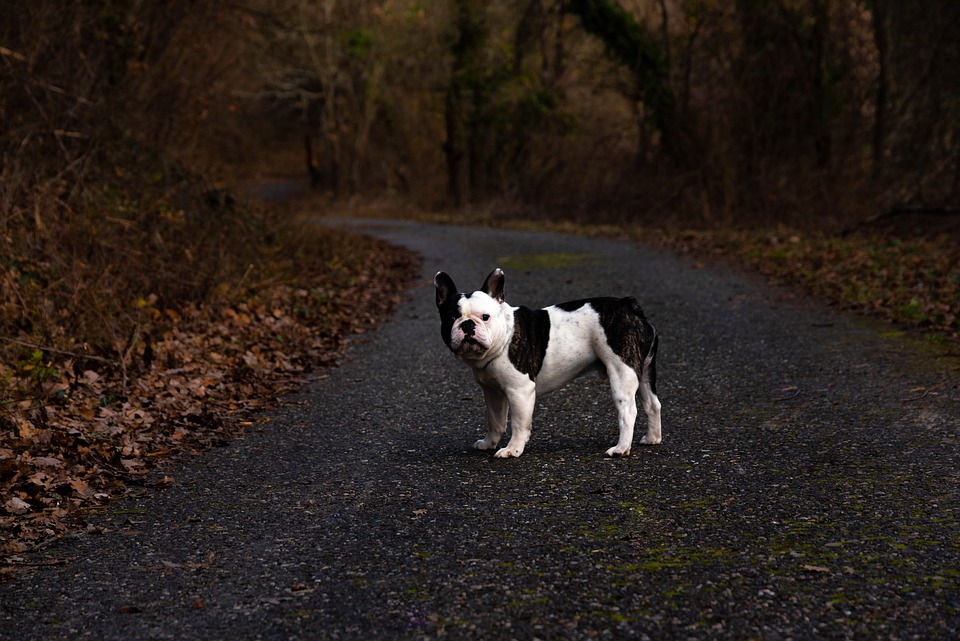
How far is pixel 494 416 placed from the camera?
7000 mm

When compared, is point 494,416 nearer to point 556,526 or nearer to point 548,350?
point 548,350

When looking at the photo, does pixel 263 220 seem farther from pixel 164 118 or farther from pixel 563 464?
pixel 563 464

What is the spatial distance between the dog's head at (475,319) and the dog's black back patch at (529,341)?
0.10 metres

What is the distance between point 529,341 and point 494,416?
0.66 meters

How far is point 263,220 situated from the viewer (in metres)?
18.9

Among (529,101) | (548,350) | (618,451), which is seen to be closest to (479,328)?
(548,350)

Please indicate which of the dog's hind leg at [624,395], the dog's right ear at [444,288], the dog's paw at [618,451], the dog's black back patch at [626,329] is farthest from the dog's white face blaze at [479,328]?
the dog's paw at [618,451]

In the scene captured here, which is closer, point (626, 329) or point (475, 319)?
point (475, 319)

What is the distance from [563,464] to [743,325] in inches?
237

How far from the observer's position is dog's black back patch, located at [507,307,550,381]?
6.58 m

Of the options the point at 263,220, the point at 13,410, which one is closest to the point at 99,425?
the point at 13,410

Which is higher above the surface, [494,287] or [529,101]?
[529,101]

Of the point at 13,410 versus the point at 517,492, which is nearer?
the point at 517,492

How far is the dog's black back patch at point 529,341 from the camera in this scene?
21.6 ft
